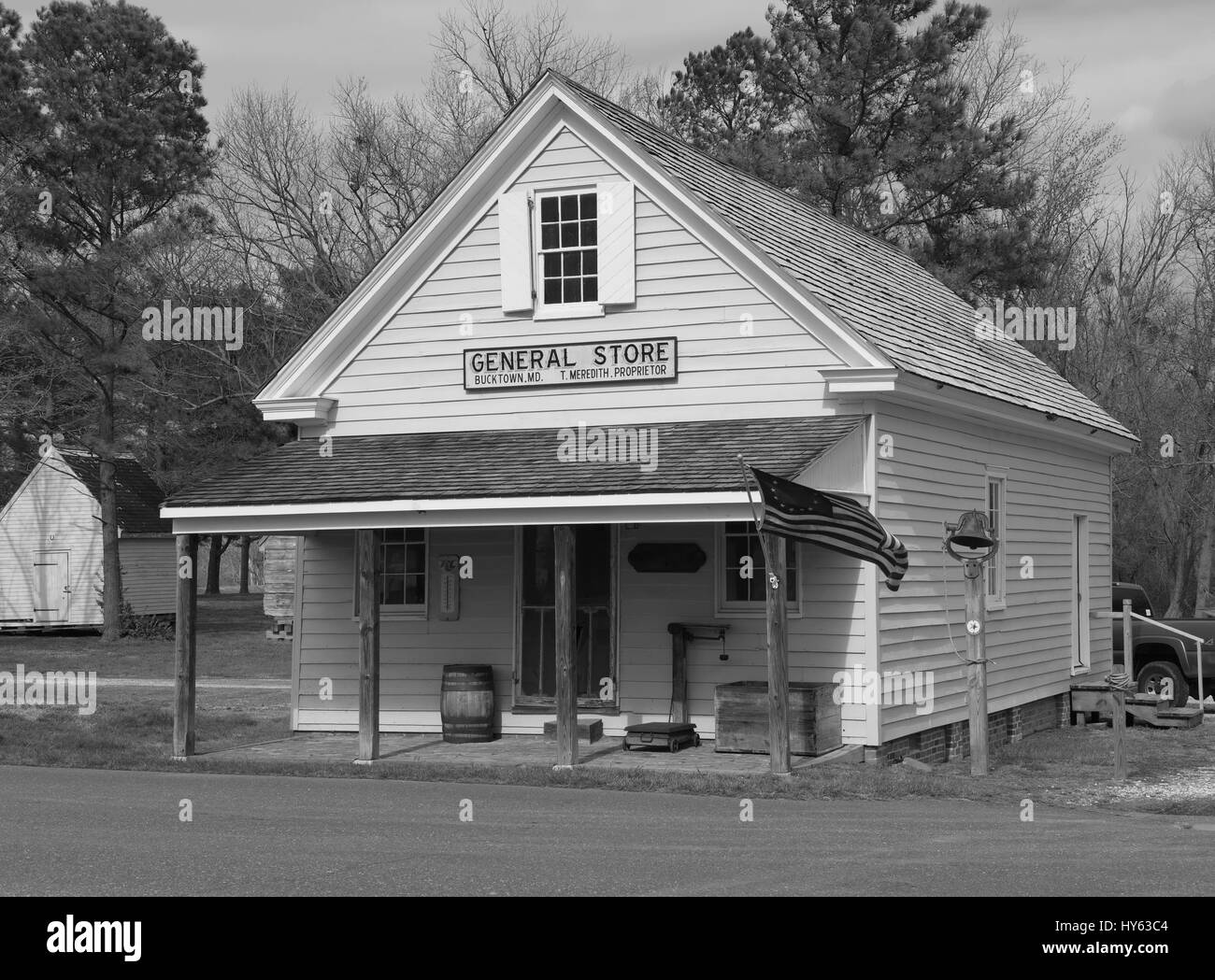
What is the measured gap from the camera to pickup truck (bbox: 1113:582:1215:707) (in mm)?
22984

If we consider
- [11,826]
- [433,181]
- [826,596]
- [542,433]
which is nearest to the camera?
[11,826]

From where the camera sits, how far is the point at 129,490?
157 feet

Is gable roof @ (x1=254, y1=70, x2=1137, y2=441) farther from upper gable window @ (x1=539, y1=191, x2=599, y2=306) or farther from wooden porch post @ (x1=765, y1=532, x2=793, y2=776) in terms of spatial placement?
wooden porch post @ (x1=765, y1=532, x2=793, y2=776)

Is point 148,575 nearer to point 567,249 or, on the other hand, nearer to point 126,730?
point 126,730

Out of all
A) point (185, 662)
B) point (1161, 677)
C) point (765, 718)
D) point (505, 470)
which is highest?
point (505, 470)

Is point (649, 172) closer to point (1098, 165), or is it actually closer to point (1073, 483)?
point (1073, 483)

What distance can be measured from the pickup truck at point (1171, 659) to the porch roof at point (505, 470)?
32.7 feet

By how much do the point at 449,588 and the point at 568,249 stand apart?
4.14 metres

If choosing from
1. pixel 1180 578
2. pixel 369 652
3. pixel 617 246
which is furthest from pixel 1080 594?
pixel 1180 578

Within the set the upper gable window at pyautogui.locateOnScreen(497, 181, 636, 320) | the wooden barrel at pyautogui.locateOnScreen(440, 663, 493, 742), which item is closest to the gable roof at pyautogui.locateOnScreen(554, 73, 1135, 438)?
the upper gable window at pyautogui.locateOnScreen(497, 181, 636, 320)

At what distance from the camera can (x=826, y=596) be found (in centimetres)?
1588

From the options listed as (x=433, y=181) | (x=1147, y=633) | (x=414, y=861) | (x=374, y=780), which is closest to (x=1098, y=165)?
(x=433, y=181)

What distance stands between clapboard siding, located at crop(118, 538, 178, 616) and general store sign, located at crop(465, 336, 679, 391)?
2897 cm

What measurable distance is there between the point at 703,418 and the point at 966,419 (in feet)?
11.3
